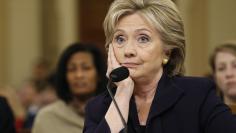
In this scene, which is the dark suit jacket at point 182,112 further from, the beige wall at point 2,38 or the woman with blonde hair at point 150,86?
the beige wall at point 2,38

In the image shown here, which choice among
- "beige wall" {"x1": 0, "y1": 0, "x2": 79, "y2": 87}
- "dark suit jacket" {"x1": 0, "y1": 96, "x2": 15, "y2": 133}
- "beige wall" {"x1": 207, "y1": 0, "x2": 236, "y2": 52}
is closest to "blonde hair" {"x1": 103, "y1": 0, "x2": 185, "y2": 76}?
"dark suit jacket" {"x1": 0, "y1": 96, "x2": 15, "y2": 133}

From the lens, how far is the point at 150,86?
2967mm

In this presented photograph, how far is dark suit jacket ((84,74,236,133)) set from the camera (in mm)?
2801

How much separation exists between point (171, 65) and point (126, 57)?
11.2 inches

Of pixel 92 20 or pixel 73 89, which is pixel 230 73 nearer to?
pixel 73 89

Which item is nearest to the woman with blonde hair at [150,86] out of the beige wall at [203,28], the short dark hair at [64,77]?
the short dark hair at [64,77]

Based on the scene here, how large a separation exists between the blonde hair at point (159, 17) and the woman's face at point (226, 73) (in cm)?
178

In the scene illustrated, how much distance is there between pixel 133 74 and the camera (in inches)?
113

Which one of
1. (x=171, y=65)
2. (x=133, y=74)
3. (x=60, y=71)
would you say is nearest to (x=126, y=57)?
(x=133, y=74)

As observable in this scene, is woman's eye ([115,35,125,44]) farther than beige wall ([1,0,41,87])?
No

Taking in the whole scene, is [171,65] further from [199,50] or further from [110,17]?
[199,50]

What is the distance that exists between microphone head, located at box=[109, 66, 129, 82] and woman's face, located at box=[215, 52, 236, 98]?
201 cm

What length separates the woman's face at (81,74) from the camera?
16.0 ft

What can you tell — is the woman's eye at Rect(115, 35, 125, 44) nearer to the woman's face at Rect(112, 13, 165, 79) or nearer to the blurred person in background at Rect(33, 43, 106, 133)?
the woman's face at Rect(112, 13, 165, 79)
